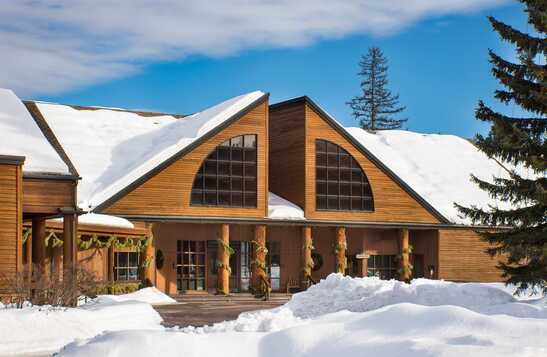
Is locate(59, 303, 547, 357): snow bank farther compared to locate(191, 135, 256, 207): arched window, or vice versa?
locate(191, 135, 256, 207): arched window

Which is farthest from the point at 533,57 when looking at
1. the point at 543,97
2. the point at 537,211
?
the point at 537,211

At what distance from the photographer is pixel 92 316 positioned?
1827 cm

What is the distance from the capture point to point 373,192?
126 ft

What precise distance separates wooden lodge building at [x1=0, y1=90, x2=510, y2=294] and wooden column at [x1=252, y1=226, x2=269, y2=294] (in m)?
0.06

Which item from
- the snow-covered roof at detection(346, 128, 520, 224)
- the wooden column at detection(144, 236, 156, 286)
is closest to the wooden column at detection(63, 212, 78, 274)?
the wooden column at detection(144, 236, 156, 286)

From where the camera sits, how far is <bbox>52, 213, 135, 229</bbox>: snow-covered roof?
2936 centimetres

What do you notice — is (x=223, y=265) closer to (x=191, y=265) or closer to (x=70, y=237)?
(x=191, y=265)

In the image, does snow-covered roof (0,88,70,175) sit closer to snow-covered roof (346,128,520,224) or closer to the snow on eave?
the snow on eave

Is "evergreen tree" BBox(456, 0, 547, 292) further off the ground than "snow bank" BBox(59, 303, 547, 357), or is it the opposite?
"evergreen tree" BBox(456, 0, 547, 292)

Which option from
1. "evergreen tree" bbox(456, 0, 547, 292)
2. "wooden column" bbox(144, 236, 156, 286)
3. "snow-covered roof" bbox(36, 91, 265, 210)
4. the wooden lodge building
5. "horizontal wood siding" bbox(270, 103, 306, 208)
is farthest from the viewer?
"horizontal wood siding" bbox(270, 103, 306, 208)

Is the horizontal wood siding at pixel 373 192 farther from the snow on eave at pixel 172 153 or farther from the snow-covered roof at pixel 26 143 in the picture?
the snow-covered roof at pixel 26 143

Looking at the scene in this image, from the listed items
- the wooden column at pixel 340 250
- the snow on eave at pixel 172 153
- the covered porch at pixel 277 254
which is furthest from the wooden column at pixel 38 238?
the wooden column at pixel 340 250

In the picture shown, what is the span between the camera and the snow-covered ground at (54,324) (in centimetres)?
1606

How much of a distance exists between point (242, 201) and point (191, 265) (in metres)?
3.32
